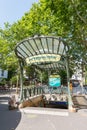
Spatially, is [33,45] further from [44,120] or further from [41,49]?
[44,120]

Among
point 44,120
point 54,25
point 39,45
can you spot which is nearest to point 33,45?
point 39,45

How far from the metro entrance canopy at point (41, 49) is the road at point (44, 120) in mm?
3371

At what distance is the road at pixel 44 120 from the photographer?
8.11 metres

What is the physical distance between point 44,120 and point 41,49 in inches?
198

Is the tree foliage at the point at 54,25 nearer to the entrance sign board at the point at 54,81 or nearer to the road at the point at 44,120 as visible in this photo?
the entrance sign board at the point at 54,81

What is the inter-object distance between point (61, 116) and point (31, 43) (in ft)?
15.2

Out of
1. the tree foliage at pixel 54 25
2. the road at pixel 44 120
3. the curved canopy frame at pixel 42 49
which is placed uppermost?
the tree foliage at pixel 54 25

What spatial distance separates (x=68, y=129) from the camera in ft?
25.7

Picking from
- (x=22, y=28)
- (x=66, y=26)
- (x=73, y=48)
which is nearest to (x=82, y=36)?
(x=66, y=26)

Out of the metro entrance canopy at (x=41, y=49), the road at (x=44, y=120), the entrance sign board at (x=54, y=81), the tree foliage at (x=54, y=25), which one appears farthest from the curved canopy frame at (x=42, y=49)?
the entrance sign board at (x=54, y=81)

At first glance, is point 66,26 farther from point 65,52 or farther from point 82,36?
point 65,52

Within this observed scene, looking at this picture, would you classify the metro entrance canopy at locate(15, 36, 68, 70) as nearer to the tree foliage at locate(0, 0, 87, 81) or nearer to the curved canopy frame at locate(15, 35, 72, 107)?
the curved canopy frame at locate(15, 35, 72, 107)

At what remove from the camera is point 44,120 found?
9.36 meters

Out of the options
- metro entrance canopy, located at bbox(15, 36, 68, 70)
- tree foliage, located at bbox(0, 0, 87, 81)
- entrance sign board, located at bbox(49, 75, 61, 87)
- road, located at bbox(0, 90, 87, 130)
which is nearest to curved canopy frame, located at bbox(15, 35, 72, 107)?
metro entrance canopy, located at bbox(15, 36, 68, 70)
